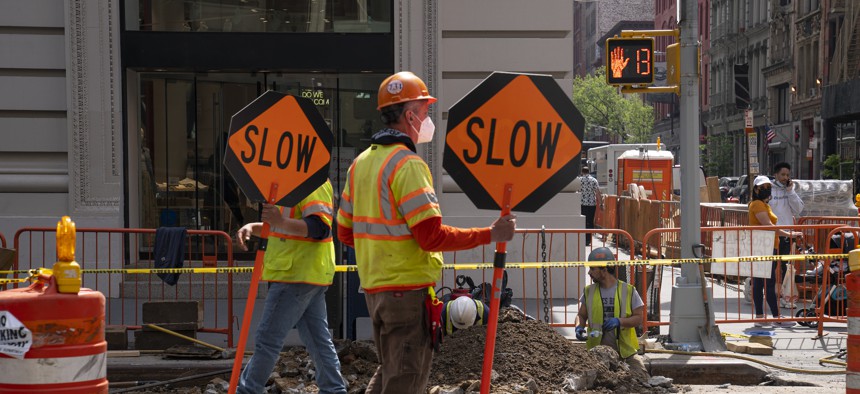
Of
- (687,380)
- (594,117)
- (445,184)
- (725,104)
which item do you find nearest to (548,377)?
(687,380)

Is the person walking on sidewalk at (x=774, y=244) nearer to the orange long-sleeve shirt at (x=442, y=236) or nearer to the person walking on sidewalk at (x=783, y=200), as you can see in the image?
the person walking on sidewalk at (x=783, y=200)

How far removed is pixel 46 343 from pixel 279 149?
93.0 inches

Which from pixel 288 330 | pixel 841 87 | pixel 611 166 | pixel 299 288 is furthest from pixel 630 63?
pixel 841 87

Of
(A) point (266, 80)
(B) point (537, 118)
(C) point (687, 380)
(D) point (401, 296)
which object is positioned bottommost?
(C) point (687, 380)

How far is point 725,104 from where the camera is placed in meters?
73.5

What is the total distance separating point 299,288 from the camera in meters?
7.09

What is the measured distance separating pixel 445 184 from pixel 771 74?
Answer: 54.6 m

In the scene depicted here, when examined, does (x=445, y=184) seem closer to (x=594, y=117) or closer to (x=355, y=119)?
(x=355, y=119)

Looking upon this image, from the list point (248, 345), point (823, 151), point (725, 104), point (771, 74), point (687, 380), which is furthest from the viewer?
point (725, 104)

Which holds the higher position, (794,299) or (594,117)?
(594,117)

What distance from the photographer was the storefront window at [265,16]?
46.5 ft

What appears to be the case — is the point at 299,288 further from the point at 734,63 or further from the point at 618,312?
the point at 734,63

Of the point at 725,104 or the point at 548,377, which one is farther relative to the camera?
the point at 725,104

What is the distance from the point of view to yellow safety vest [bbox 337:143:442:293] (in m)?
5.12
